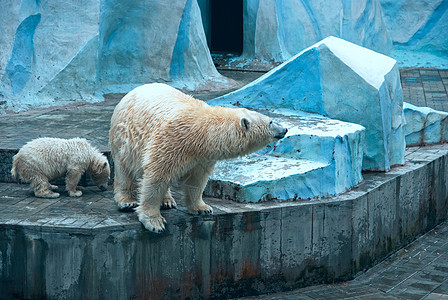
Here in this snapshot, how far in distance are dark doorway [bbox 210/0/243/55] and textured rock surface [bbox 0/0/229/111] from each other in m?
5.36

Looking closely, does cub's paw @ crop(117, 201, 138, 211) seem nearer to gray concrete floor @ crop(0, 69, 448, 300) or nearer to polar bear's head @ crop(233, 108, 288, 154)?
gray concrete floor @ crop(0, 69, 448, 300)

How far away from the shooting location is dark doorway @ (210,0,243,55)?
677 inches

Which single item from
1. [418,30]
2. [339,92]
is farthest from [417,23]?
[339,92]

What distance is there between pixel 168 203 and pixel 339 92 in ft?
8.15

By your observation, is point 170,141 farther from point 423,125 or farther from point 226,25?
point 226,25

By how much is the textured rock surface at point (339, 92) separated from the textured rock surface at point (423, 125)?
1.47m

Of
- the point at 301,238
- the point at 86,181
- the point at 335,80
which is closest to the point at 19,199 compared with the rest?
the point at 86,181

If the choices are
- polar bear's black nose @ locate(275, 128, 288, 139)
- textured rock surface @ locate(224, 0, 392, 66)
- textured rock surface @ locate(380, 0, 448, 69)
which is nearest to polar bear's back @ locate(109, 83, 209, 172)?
polar bear's black nose @ locate(275, 128, 288, 139)

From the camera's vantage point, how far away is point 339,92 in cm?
646

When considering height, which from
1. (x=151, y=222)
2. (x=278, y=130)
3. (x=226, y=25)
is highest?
(x=226, y=25)

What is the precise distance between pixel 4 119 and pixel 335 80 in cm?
420

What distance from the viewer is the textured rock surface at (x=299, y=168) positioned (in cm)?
539

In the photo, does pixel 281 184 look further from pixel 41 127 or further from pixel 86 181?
pixel 41 127

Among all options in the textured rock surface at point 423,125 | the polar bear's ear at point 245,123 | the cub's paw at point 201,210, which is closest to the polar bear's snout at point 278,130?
the polar bear's ear at point 245,123
